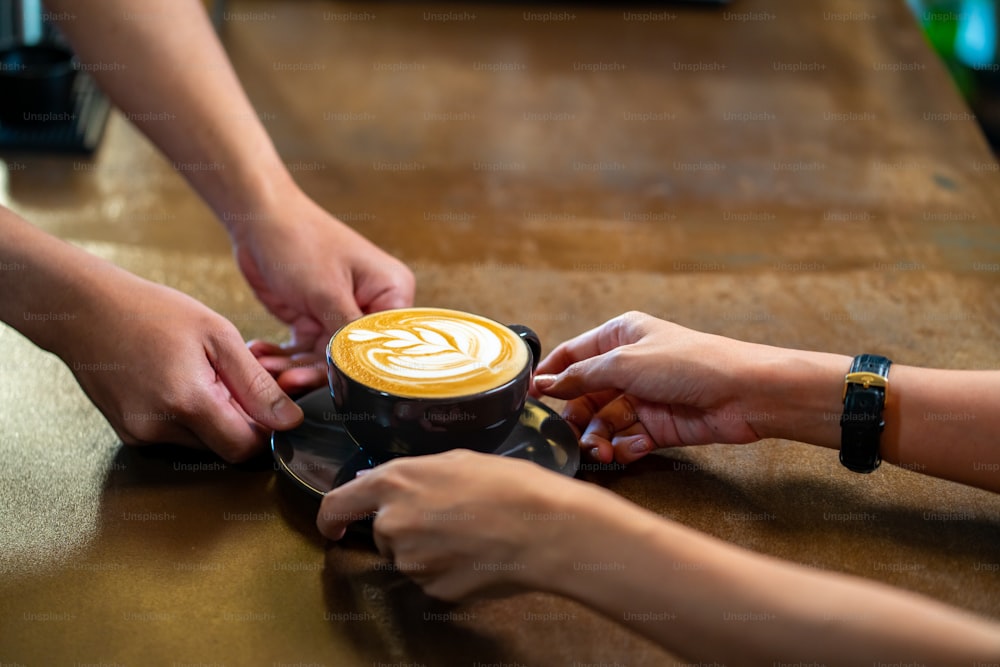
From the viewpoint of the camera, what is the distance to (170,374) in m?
1.02

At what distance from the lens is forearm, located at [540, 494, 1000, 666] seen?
0.70 meters

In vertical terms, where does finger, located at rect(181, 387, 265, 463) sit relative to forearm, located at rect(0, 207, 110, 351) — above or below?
below

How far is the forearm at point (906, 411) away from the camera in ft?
3.34

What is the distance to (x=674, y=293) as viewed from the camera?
1.60 meters

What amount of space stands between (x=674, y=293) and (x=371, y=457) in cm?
76

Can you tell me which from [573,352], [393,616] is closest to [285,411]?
[393,616]

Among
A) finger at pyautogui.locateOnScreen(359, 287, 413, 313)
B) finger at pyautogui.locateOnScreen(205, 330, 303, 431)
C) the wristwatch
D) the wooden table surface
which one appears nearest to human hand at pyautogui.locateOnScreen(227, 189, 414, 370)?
finger at pyautogui.locateOnScreen(359, 287, 413, 313)

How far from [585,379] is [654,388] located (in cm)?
8

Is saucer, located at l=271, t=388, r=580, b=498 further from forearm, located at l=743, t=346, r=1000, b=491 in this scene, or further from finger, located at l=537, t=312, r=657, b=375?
forearm, located at l=743, t=346, r=1000, b=491

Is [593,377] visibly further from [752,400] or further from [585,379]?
[752,400]

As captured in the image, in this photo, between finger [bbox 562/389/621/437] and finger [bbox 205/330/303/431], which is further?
finger [bbox 562/389/621/437]

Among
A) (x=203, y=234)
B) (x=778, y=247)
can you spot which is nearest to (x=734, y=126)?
(x=778, y=247)

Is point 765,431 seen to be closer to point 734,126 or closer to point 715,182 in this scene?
point 715,182

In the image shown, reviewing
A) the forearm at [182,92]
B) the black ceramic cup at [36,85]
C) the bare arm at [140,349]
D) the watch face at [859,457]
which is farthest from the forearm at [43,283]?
the black ceramic cup at [36,85]
